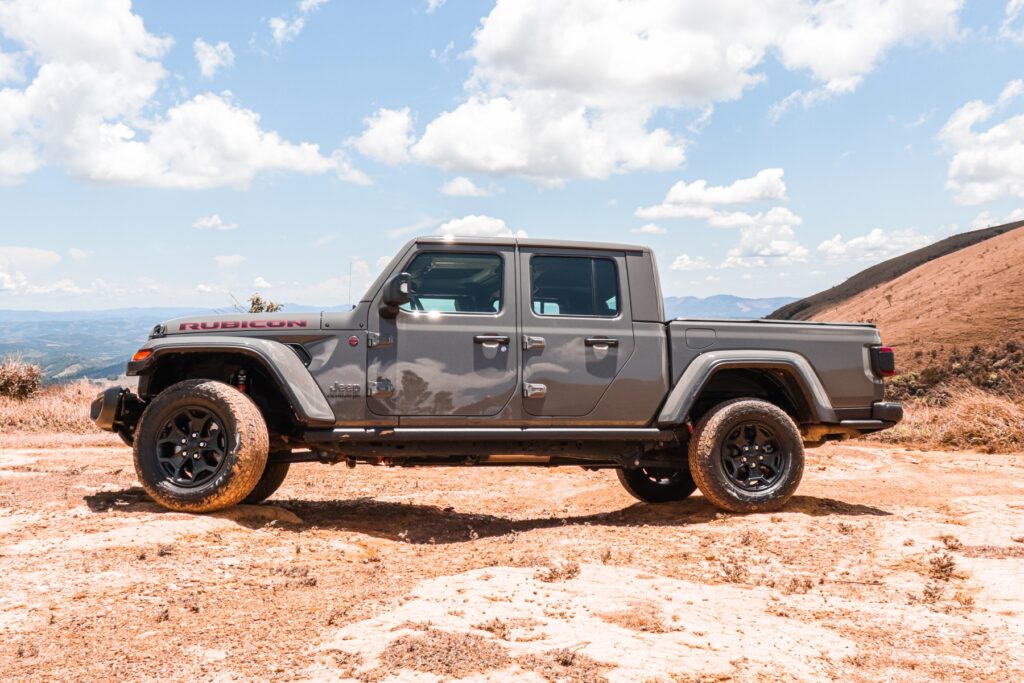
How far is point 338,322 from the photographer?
5812mm

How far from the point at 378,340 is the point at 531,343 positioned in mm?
1131

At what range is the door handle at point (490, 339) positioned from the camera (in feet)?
19.0

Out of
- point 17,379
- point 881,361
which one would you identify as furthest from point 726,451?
point 17,379

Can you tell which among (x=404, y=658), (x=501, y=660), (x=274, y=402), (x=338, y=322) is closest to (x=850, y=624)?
(x=501, y=660)

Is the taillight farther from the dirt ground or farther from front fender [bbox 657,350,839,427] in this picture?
the dirt ground

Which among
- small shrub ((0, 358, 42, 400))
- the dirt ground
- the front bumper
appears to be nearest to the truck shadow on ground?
the dirt ground

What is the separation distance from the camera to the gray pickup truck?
567cm

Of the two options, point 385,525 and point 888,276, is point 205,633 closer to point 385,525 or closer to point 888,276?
point 385,525

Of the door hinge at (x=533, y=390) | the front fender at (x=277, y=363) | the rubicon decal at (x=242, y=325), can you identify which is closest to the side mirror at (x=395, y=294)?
the rubicon decal at (x=242, y=325)

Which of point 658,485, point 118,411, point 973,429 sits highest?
point 118,411

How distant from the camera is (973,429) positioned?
11.8 metres

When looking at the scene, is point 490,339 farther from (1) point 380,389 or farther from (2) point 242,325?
(2) point 242,325

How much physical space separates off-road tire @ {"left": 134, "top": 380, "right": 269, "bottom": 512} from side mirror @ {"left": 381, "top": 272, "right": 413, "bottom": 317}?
1192 millimetres

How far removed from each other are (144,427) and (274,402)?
3.17ft
